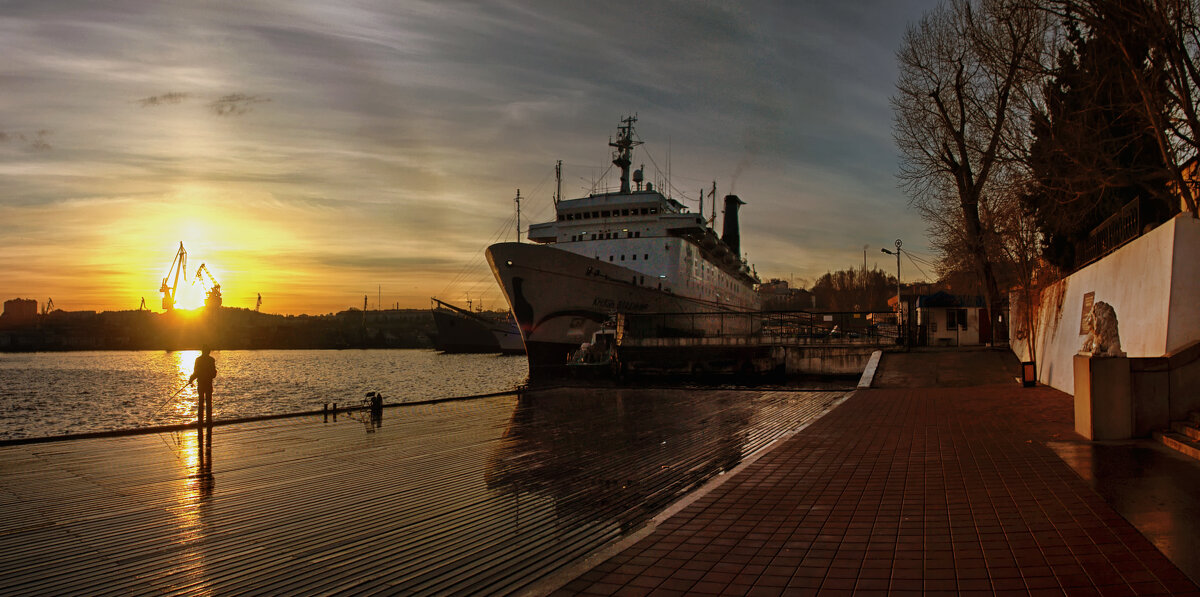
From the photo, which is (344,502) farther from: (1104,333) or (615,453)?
(1104,333)

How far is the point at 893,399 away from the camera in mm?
14484

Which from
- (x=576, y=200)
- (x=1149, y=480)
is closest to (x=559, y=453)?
(x=1149, y=480)

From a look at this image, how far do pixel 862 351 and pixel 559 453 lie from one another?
23.5 metres

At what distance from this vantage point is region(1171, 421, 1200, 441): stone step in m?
7.21

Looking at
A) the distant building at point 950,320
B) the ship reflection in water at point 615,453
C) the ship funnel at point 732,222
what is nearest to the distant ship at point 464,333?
the ship funnel at point 732,222

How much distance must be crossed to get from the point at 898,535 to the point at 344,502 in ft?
15.9

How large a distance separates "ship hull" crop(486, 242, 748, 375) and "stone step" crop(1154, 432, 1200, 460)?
29545mm

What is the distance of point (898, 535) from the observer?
15.4ft

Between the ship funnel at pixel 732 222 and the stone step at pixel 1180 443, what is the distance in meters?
65.7

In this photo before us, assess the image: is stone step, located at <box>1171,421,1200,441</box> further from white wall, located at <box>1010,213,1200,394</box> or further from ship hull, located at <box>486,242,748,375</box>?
ship hull, located at <box>486,242,748,375</box>

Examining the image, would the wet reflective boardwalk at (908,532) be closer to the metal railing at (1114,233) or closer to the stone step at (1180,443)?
the stone step at (1180,443)

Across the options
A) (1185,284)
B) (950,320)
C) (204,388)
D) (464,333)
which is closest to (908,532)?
(1185,284)

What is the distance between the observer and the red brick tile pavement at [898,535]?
149 inches

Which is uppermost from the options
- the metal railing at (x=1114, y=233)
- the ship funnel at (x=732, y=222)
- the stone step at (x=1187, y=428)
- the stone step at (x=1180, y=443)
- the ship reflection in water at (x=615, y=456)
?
the ship funnel at (x=732, y=222)
